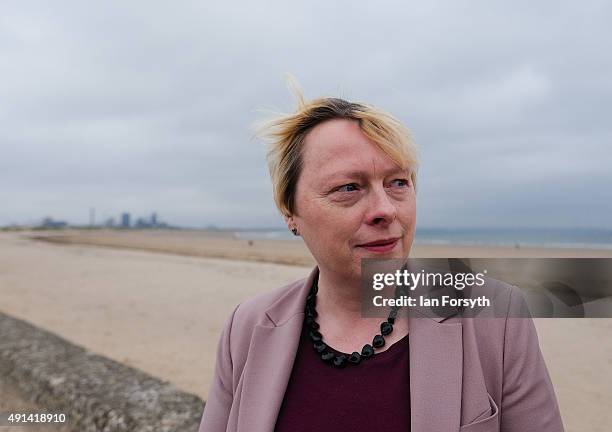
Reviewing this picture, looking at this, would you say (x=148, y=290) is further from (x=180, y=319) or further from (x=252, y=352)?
(x=252, y=352)

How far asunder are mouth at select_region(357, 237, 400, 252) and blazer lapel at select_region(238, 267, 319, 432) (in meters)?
0.42

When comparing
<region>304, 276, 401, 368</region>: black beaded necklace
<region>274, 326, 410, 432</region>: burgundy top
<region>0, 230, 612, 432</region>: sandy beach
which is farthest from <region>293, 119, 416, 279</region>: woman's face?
<region>0, 230, 612, 432</region>: sandy beach

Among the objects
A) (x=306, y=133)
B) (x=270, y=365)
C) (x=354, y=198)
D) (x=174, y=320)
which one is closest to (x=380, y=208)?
(x=354, y=198)

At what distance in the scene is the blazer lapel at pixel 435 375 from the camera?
122 cm

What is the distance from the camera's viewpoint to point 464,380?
1.27 meters

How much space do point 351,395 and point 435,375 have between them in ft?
0.88

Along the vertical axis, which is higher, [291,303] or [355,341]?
[291,303]

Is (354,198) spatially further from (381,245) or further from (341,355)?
(341,355)

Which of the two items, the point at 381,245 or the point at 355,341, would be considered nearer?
the point at 381,245

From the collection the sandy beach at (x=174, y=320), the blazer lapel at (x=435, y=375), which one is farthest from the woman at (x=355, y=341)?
the sandy beach at (x=174, y=320)

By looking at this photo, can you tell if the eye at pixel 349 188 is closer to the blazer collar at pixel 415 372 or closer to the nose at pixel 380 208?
the nose at pixel 380 208

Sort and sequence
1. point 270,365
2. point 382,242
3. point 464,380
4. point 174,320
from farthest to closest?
point 174,320, point 270,365, point 382,242, point 464,380

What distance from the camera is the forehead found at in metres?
1.39

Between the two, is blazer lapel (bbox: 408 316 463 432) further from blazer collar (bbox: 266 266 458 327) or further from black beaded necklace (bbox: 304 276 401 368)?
blazer collar (bbox: 266 266 458 327)
